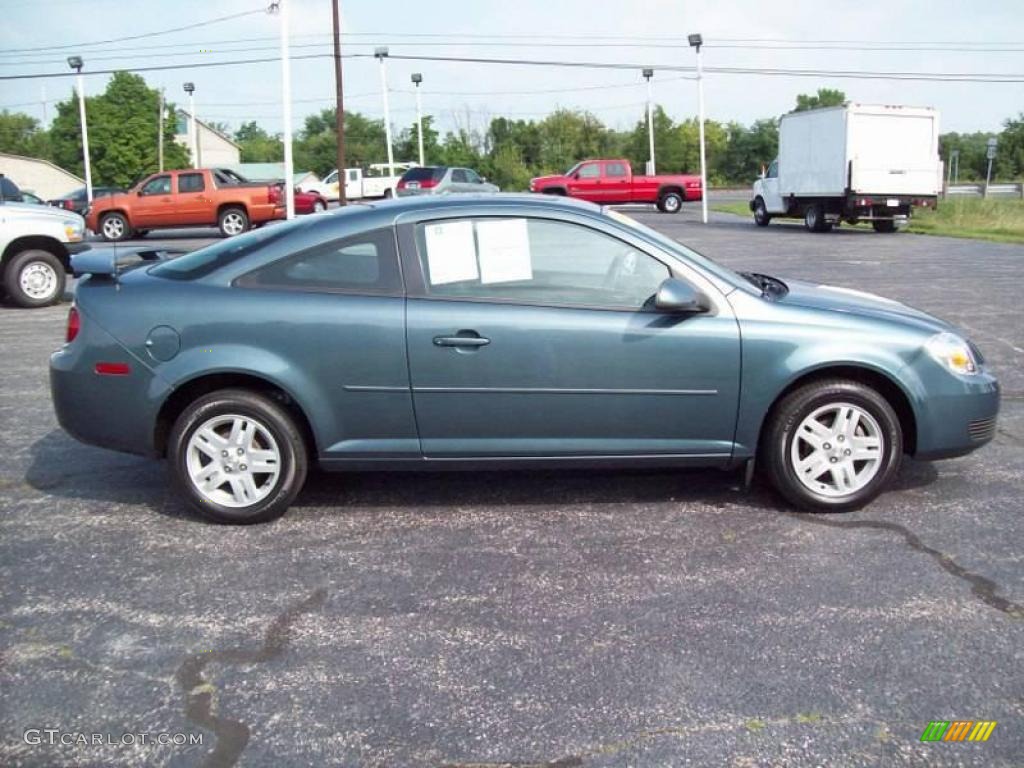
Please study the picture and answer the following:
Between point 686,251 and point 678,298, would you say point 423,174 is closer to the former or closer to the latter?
point 686,251

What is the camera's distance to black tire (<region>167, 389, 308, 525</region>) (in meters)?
4.52

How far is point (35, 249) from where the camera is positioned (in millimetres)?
12117

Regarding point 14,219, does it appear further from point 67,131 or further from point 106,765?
point 67,131

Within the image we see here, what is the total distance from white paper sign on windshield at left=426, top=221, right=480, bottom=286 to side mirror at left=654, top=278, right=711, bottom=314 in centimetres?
87

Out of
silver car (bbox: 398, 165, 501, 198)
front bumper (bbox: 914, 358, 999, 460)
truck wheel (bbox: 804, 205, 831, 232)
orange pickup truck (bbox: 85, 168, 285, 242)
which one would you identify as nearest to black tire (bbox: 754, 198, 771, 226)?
truck wheel (bbox: 804, 205, 831, 232)

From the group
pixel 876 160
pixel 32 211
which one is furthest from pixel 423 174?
pixel 32 211

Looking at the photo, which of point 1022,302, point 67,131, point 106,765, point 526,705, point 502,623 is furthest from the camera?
point 67,131

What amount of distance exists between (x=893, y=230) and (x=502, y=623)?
2593 cm

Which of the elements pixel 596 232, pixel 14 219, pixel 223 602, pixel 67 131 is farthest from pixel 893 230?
pixel 67 131

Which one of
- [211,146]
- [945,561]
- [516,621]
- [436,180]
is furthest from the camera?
[211,146]

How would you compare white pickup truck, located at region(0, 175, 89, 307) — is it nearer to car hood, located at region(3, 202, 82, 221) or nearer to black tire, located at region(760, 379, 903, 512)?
car hood, located at region(3, 202, 82, 221)

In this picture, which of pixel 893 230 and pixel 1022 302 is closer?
pixel 1022 302

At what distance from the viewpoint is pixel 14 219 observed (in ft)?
38.2

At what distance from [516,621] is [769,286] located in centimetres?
255
